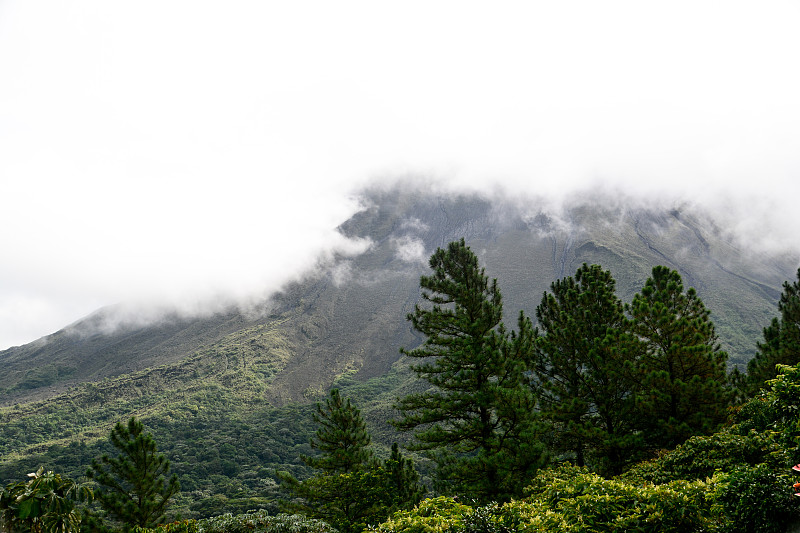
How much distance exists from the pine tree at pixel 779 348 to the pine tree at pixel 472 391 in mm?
10551

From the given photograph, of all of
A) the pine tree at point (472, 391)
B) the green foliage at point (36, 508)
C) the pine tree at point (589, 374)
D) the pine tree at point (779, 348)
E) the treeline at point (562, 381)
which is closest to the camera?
the green foliage at point (36, 508)

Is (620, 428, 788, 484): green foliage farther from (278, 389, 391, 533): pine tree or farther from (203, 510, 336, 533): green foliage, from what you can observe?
(278, 389, 391, 533): pine tree

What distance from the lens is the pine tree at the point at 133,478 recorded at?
2228cm

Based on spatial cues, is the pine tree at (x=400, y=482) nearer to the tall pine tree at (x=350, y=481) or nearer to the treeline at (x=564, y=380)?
the tall pine tree at (x=350, y=481)

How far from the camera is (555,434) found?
19.7 m

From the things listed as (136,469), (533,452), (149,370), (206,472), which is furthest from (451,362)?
(149,370)

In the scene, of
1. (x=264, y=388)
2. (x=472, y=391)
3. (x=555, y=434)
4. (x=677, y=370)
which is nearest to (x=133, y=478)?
(x=472, y=391)

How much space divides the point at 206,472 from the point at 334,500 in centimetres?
7941

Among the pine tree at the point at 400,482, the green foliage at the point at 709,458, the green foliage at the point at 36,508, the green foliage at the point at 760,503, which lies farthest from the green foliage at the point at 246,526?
the green foliage at the point at 760,503

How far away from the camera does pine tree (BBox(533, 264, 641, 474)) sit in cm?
1780

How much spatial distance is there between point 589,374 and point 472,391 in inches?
222

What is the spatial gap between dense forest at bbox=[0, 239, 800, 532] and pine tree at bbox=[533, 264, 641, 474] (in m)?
0.08

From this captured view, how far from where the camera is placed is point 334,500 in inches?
910

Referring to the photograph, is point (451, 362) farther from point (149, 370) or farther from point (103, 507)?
point (149, 370)
